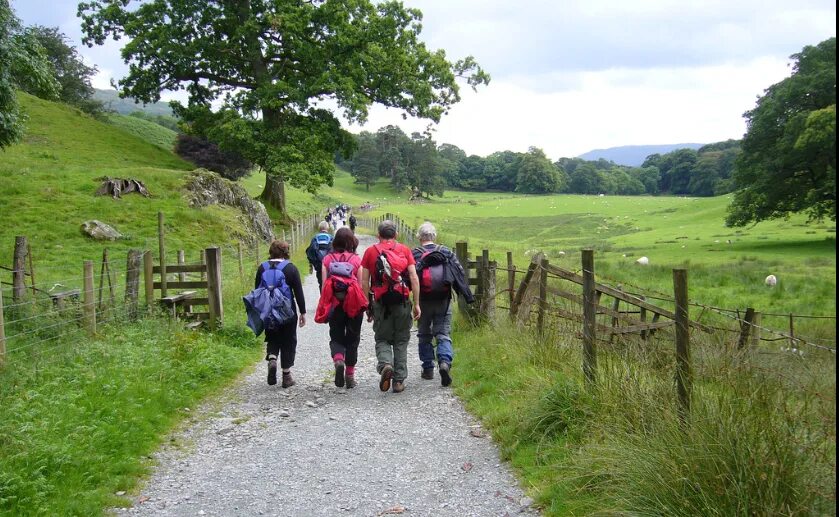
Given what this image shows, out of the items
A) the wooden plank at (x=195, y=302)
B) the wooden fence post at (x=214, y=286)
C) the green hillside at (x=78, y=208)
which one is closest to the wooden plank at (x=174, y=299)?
the wooden plank at (x=195, y=302)

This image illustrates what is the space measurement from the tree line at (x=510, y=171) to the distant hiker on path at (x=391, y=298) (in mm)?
96183

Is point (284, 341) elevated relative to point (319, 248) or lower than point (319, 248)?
lower

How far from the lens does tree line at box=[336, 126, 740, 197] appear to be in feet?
379

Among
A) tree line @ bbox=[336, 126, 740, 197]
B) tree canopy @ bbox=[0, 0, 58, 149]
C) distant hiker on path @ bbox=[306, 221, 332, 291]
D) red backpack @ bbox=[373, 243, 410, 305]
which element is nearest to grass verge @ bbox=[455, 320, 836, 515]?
red backpack @ bbox=[373, 243, 410, 305]

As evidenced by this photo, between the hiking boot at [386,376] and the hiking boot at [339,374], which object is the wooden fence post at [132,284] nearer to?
the hiking boot at [339,374]

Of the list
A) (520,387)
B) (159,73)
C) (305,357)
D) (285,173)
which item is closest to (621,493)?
(520,387)

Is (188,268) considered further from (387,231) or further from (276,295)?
(387,231)

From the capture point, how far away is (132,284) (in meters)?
11.1

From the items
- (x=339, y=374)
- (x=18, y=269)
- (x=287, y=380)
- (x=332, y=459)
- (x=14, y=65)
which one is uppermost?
(x=14, y=65)

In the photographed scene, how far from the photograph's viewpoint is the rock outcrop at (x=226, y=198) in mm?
26641

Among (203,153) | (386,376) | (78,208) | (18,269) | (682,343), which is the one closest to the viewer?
(682,343)

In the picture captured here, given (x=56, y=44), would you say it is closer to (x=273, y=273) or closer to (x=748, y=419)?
(x=273, y=273)

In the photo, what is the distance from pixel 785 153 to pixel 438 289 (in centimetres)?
2937

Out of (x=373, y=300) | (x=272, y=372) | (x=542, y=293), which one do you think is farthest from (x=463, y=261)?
(x=272, y=372)
